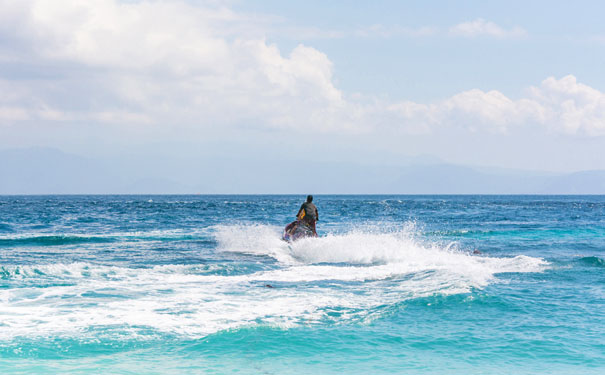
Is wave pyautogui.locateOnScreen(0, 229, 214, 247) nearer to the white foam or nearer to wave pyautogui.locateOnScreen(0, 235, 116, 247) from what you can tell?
wave pyautogui.locateOnScreen(0, 235, 116, 247)

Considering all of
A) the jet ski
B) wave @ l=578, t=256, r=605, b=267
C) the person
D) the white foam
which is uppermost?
the person

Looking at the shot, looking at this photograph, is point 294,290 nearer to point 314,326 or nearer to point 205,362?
point 314,326

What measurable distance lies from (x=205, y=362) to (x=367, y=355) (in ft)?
7.55

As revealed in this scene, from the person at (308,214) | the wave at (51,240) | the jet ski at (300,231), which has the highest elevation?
the person at (308,214)

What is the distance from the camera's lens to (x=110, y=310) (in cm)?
1045

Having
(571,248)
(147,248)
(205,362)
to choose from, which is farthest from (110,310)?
(571,248)

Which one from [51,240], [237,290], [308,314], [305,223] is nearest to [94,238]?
[51,240]

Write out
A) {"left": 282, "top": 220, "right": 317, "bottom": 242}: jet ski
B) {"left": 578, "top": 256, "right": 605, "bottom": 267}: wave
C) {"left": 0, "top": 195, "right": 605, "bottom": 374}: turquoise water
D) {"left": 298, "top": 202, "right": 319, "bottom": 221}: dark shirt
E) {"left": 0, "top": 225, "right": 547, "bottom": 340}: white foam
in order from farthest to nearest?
1. {"left": 282, "top": 220, "right": 317, "bottom": 242}: jet ski
2. {"left": 298, "top": 202, "right": 319, "bottom": 221}: dark shirt
3. {"left": 578, "top": 256, "right": 605, "bottom": 267}: wave
4. {"left": 0, "top": 225, "right": 547, "bottom": 340}: white foam
5. {"left": 0, "top": 195, "right": 605, "bottom": 374}: turquoise water

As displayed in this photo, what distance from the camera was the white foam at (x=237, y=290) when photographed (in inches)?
385

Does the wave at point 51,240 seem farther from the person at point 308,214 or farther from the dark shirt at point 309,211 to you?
the dark shirt at point 309,211

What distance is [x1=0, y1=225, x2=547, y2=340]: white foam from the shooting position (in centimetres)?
979

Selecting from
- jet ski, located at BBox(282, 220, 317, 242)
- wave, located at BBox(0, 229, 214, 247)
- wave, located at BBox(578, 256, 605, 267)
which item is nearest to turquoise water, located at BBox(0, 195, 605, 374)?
wave, located at BBox(578, 256, 605, 267)

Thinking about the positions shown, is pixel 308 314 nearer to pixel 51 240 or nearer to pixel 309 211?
pixel 309 211

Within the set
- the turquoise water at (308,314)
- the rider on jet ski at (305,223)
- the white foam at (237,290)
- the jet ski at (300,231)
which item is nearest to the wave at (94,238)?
the jet ski at (300,231)
